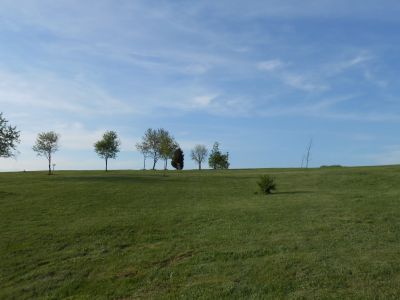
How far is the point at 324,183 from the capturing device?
3859cm

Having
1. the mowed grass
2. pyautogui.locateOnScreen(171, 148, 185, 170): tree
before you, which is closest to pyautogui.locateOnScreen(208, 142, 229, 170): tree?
pyautogui.locateOnScreen(171, 148, 185, 170): tree

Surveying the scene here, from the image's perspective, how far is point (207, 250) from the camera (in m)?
14.6

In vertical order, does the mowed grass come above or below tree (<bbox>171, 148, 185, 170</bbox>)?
below

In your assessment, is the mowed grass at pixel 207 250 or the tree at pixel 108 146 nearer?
the mowed grass at pixel 207 250

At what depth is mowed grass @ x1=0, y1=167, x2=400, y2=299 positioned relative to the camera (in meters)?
11.2

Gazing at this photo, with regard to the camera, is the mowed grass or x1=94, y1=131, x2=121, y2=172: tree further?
x1=94, y1=131, x2=121, y2=172: tree

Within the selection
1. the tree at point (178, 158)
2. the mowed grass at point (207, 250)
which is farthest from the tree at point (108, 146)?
the mowed grass at point (207, 250)

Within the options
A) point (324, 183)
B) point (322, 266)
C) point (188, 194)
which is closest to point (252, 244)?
point (322, 266)

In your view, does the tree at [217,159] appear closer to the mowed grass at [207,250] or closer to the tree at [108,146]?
the tree at [108,146]

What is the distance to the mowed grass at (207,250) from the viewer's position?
441 inches

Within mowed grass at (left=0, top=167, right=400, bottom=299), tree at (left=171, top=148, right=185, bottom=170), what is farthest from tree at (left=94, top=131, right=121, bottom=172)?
mowed grass at (left=0, top=167, right=400, bottom=299)

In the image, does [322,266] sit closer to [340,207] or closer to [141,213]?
[340,207]

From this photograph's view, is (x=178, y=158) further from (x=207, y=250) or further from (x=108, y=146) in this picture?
(x=207, y=250)

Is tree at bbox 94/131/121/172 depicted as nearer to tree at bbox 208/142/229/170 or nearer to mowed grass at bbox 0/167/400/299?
tree at bbox 208/142/229/170
